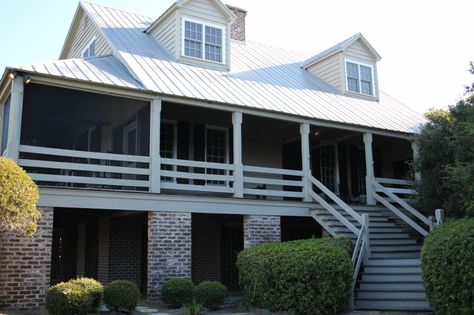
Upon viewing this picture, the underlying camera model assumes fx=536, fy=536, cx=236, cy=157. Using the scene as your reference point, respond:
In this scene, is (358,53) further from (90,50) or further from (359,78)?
(90,50)

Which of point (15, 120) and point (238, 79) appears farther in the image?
point (238, 79)

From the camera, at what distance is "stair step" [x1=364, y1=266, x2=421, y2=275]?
39.1ft

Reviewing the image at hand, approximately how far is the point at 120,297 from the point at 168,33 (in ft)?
31.7

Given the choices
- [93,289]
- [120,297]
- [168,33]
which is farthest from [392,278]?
[168,33]

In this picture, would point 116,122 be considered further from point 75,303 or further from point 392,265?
point 392,265

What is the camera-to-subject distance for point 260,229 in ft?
47.2

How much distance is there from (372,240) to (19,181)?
30.0 ft

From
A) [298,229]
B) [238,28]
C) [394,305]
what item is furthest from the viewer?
[238,28]

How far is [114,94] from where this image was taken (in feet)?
42.0

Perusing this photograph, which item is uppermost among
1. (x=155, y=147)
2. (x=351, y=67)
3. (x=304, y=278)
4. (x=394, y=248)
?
(x=351, y=67)

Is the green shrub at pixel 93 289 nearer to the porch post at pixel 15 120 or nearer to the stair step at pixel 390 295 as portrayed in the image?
the porch post at pixel 15 120

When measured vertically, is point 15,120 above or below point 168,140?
below

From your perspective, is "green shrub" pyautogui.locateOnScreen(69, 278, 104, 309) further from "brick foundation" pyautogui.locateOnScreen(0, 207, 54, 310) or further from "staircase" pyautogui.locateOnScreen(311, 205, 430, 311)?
"staircase" pyautogui.locateOnScreen(311, 205, 430, 311)

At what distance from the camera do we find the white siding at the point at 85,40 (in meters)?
17.0
